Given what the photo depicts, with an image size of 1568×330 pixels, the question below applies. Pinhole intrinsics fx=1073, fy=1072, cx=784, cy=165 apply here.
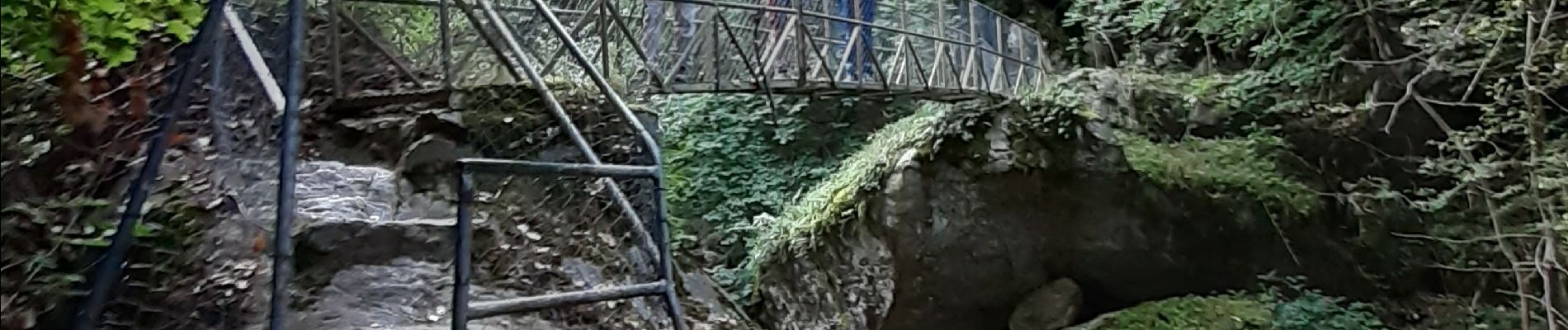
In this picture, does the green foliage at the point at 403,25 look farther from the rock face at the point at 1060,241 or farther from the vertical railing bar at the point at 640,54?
the rock face at the point at 1060,241

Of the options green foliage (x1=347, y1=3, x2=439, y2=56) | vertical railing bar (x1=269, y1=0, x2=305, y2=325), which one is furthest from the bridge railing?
vertical railing bar (x1=269, y1=0, x2=305, y2=325)

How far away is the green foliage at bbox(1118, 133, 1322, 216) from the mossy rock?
0.81 metres

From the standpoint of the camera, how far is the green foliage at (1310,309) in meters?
7.99

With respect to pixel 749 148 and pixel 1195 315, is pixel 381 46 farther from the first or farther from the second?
pixel 1195 315

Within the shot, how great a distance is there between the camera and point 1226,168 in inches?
334

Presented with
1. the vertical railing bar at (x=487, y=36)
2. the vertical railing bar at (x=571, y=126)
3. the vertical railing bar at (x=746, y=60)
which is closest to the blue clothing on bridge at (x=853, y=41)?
the vertical railing bar at (x=746, y=60)

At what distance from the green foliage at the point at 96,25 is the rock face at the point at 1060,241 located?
17.5 feet

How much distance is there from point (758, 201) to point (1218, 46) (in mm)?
4364

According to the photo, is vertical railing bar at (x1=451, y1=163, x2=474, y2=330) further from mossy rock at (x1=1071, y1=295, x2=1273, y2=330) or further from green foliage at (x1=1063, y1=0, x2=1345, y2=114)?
green foliage at (x1=1063, y1=0, x2=1345, y2=114)

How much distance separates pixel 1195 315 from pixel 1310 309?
32.1 inches

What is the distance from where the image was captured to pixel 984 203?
7.92 m

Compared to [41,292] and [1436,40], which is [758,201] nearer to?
[1436,40]

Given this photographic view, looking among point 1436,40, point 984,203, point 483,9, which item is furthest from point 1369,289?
point 483,9

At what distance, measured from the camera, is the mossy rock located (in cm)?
806
